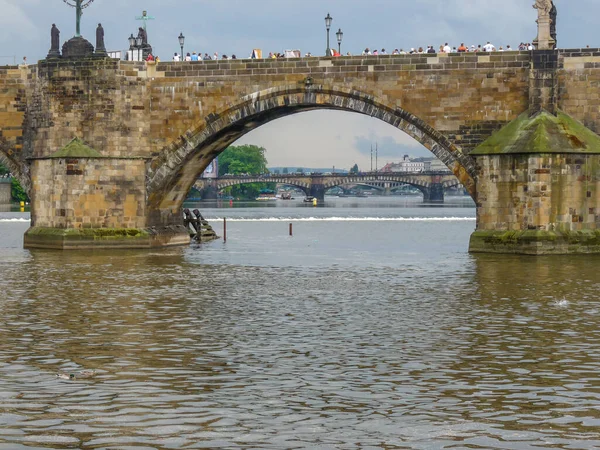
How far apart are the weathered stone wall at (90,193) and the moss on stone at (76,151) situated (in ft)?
0.77

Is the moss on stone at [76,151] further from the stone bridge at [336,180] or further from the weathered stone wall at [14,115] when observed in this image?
the stone bridge at [336,180]

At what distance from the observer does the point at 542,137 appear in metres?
39.8

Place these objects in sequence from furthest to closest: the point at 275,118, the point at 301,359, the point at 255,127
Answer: the point at 255,127 < the point at 275,118 < the point at 301,359

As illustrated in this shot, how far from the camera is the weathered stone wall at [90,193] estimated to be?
146ft

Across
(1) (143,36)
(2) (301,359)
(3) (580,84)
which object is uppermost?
(1) (143,36)

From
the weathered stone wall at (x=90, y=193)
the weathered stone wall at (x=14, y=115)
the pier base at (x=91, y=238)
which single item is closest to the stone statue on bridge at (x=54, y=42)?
the weathered stone wall at (x=14, y=115)

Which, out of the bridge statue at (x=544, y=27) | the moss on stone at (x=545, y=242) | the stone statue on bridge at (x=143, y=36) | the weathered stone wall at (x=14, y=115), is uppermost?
the stone statue on bridge at (x=143, y=36)

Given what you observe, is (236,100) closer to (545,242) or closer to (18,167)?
(18,167)

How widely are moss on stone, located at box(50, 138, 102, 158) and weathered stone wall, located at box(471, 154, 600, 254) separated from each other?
15141 mm

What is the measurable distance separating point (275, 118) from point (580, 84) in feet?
42.3

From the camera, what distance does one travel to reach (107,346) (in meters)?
17.8

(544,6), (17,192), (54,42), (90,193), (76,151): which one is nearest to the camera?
(544,6)

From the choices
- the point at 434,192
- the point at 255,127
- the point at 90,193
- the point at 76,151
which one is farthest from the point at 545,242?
the point at 434,192

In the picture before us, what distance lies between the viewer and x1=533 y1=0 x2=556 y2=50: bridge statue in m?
41.0
